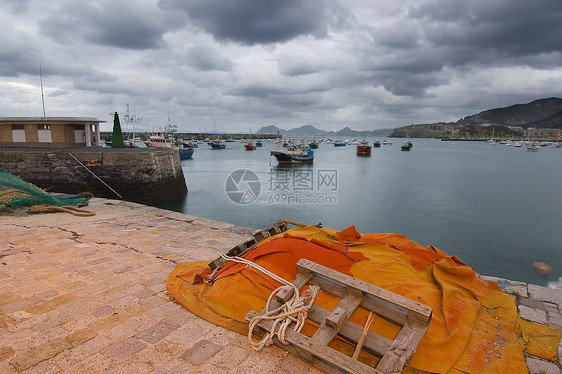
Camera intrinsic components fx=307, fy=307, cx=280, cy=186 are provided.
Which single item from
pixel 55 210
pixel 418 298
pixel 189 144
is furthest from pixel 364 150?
pixel 418 298

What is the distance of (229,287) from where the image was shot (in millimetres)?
3266

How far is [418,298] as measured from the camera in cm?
293

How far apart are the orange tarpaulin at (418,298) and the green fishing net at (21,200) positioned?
6.54 m

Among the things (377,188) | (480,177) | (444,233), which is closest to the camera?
(444,233)

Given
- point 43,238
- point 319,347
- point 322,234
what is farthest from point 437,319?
point 43,238

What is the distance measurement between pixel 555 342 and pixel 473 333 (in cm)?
88

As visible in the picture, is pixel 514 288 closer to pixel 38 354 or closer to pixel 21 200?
pixel 38 354

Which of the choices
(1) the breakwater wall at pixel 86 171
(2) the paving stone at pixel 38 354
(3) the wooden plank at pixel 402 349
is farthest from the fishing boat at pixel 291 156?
A: (3) the wooden plank at pixel 402 349

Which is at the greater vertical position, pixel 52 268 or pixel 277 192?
pixel 52 268

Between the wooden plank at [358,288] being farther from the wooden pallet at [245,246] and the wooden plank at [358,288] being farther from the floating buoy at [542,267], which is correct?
the floating buoy at [542,267]

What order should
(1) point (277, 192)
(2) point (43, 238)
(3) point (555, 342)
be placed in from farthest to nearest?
(1) point (277, 192)
(2) point (43, 238)
(3) point (555, 342)

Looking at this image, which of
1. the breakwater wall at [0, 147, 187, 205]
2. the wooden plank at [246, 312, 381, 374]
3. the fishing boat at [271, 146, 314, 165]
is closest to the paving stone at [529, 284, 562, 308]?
the wooden plank at [246, 312, 381, 374]

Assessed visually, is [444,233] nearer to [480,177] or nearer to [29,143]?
[480,177]

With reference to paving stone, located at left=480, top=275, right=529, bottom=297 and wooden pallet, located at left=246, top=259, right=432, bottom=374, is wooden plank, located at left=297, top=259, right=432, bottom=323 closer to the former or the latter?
wooden pallet, located at left=246, top=259, right=432, bottom=374
